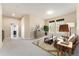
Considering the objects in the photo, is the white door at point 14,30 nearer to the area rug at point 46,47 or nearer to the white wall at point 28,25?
the white wall at point 28,25

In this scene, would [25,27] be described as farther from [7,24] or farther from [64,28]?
[64,28]

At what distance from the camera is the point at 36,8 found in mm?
3057

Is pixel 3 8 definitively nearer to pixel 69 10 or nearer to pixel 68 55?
pixel 69 10

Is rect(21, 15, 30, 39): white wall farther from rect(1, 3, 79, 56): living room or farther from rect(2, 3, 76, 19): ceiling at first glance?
rect(2, 3, 76, 19): ceiling

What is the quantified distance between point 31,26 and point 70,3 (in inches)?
42.5

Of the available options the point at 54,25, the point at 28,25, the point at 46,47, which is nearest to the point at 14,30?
the point at 28,25

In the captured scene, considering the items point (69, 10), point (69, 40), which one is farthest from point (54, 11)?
point (69, 40)

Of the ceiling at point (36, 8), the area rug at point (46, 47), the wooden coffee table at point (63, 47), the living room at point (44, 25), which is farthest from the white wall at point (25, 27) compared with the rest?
the wooden coffee table at point (63, 47)

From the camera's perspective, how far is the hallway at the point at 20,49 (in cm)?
300

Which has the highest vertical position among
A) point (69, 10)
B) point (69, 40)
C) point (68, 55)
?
point (69, 10)

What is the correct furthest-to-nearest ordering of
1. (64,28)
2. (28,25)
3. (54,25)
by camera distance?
(28,25), (54,25), (64,28)

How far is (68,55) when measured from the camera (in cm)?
295

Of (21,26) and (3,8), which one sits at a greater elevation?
(3,8)

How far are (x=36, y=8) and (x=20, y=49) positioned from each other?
41.6 inches
